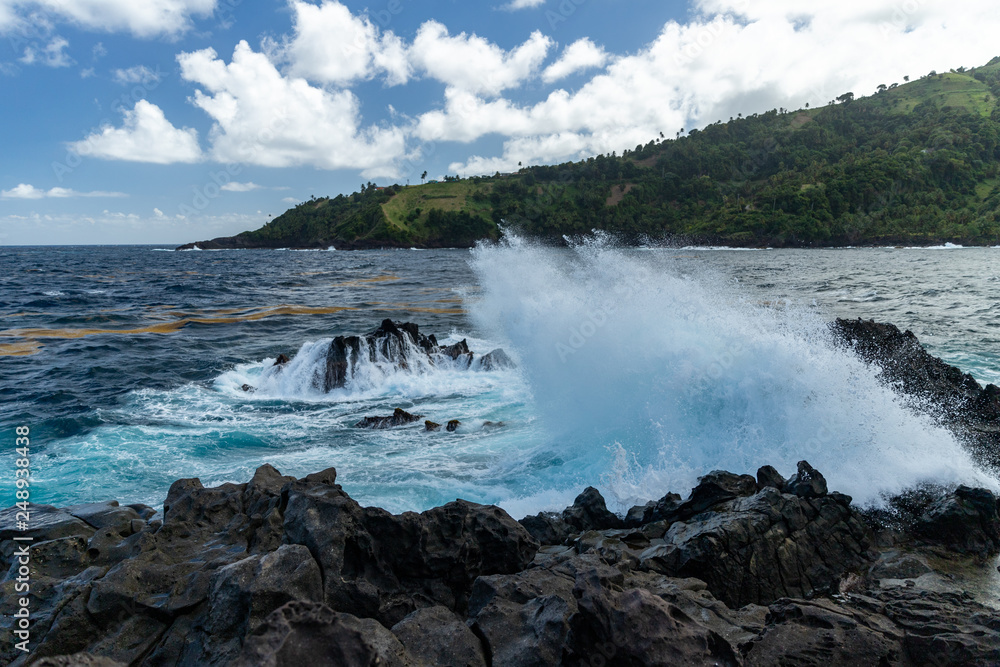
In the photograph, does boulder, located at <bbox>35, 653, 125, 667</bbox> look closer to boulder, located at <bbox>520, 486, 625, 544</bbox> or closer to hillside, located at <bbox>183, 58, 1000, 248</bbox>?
boulder, located at <bbox>520, 486, 625, 544</bbox>

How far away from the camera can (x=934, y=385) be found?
11039 millimetres

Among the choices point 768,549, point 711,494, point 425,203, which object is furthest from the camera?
point 425,203

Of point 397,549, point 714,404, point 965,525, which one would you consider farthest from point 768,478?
point 397,549

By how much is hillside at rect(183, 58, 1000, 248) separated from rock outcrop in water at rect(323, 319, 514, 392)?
99.3m

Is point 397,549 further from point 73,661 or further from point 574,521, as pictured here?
point 574,521

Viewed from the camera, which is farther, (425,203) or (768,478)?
(425,203)

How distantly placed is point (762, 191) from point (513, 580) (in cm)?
13979

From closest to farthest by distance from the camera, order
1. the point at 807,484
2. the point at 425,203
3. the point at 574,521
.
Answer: the point at 807,484 < the point at 574,521 < the point at 425,203

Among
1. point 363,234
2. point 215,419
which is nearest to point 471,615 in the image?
point 215,419

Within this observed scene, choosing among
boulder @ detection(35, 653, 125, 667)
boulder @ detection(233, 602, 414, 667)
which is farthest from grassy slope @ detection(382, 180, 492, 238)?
boulder @ detection(233, 602, 414, 667)

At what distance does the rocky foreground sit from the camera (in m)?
3.59

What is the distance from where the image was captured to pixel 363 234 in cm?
13625

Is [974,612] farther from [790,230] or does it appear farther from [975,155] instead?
[975,155]

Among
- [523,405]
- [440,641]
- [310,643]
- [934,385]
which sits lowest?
[523,405]
